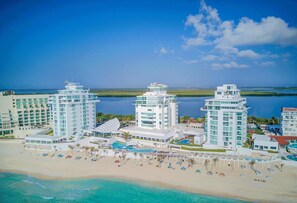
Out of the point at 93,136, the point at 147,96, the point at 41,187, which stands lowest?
the point at 41,187

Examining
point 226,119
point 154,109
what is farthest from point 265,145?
point 154,109

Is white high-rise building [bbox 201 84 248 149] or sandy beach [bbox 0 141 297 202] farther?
white high-rise building [bbox 201 84 248 149]

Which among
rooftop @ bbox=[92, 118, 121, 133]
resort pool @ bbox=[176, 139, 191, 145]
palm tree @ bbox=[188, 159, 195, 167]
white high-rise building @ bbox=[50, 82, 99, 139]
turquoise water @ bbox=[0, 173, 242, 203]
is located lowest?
turquoise water @ bbox=[0, 173, 242, 203]

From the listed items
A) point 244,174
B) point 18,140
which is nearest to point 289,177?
point 244,174

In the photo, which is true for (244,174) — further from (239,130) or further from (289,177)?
(239,130)

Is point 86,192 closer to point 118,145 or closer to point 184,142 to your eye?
point 118,145

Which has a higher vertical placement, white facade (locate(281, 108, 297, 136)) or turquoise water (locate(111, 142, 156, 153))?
white facade (locate(281, 108, 297, 136))

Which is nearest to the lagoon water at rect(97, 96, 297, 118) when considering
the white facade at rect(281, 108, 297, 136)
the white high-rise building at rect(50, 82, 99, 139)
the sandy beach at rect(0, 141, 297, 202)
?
the white facade at rect(281, 108, 297, 136)

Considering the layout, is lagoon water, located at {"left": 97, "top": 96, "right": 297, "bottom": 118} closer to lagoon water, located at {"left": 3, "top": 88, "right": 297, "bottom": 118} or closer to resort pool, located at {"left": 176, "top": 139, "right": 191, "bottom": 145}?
lagoon water, located at {"left": 3, "top": 88, "right": 297, "bottom": 118}
